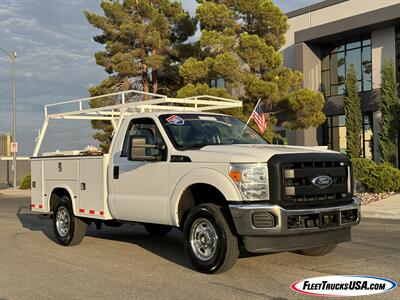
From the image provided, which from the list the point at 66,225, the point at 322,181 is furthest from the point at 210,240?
the point at 66,225

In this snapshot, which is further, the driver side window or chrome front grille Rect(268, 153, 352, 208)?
the driver side window

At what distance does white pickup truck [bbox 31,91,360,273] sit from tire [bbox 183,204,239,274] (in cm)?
1

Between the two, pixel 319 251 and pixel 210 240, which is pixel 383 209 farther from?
pixel 210 240

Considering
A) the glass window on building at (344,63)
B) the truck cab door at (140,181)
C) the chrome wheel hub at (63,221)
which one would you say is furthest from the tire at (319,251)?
the glass window on building at (344,63)

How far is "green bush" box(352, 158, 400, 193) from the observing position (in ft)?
64.2

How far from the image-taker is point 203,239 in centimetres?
708

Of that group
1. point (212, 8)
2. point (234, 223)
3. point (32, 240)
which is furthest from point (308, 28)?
point (234, 223)

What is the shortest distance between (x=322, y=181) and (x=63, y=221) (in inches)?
199

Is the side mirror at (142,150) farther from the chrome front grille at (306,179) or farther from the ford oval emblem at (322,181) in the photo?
the ford oval emblem at (322,181)

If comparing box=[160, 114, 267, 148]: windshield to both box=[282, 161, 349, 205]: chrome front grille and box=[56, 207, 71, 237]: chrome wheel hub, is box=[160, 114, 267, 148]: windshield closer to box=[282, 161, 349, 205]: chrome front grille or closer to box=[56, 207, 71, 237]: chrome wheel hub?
box=[282, 161, 349, 205]: chrome front grille

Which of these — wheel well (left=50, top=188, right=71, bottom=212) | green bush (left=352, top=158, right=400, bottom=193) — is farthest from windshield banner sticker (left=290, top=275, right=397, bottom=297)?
green bush (left=352, top=158, right=400, bottom=193)

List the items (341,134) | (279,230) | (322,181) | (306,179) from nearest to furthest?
(279,230), (306,179), (322,181), (341,134)

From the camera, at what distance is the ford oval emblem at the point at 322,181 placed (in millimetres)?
6848

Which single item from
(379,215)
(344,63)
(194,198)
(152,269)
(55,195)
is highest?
(344,63)
